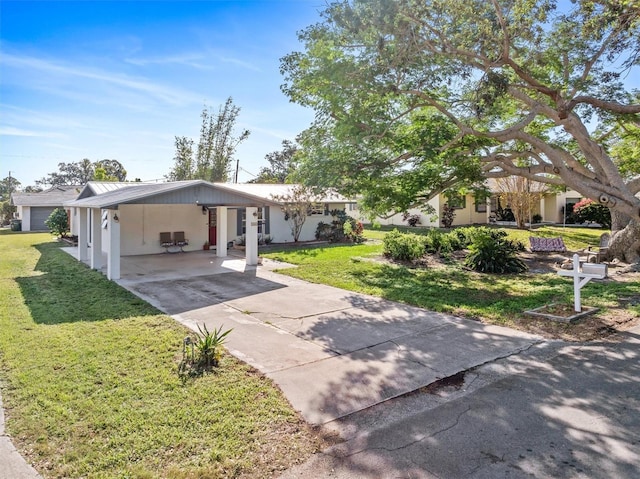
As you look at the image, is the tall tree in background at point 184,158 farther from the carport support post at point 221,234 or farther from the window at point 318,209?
the carport support post at point 221,234

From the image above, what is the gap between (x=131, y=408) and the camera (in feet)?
14.4

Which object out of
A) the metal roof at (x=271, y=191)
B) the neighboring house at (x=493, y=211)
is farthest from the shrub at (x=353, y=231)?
the neighboring house at (x=493, y=211)

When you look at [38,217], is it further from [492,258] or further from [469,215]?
[492,258]

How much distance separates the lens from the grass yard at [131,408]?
353cm

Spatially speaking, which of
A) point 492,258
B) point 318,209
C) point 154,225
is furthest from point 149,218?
point 492,258

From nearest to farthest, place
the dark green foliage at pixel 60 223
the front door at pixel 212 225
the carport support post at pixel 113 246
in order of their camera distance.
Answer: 1. the carport support post at pixel 113 246
2. the front door at pixel 212 225
3. the dark green foliage at pixel 60 223

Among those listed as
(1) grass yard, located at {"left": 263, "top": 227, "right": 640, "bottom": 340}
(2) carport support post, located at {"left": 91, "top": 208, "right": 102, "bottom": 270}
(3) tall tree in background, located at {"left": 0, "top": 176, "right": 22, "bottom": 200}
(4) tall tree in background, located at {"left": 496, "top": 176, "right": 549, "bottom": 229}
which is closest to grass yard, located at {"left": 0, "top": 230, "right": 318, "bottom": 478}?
(1) grass yard, located at {"left": 263, "top": 227, "right": 640, "bottom": 340}

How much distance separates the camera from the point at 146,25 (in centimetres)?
1003

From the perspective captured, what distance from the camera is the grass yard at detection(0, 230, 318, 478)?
3.53 metres

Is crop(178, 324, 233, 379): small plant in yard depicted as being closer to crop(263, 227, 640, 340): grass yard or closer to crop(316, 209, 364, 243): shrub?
crop(263, 227, 640, 340): grass yard

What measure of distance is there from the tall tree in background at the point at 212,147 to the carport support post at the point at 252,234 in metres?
26.1

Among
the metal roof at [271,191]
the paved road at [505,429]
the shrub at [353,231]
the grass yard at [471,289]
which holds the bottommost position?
the paved road at [505,429]

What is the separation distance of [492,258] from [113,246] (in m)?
11.9

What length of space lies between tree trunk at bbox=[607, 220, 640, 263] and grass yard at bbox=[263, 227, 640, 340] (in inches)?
159
